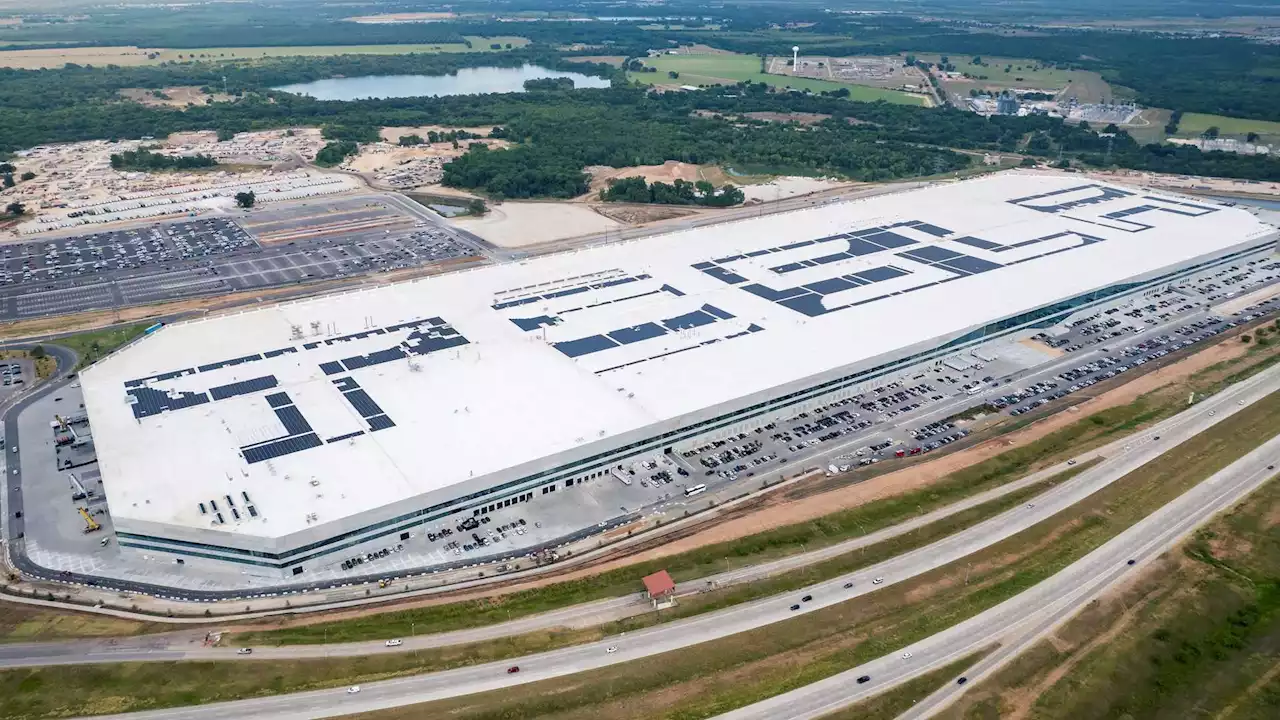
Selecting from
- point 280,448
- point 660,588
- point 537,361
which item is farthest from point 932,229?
point 280,448

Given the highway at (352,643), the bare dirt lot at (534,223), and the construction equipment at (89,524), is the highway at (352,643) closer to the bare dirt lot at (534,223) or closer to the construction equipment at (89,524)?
the construction equipment at (89,524)

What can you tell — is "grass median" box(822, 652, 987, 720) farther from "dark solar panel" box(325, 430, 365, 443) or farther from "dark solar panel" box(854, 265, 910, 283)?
"dark solar panel" box(854, 265, 910, 283)

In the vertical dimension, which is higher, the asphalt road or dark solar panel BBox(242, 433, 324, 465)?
dark solar panel BBox(242, 433, 324, 465)

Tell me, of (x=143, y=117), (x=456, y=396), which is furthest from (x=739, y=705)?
(x=143, y=117)

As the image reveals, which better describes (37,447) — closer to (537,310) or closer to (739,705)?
(537,310)

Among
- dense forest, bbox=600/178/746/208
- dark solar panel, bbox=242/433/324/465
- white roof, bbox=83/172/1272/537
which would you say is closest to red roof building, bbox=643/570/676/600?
white roof, bbox=83/172/1272/537

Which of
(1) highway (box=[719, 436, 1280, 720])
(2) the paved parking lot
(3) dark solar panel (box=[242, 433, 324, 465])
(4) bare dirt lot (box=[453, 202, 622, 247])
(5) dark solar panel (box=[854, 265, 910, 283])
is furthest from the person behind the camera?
(4) bare dirt lot (box=[453, 202, 622, 247])
